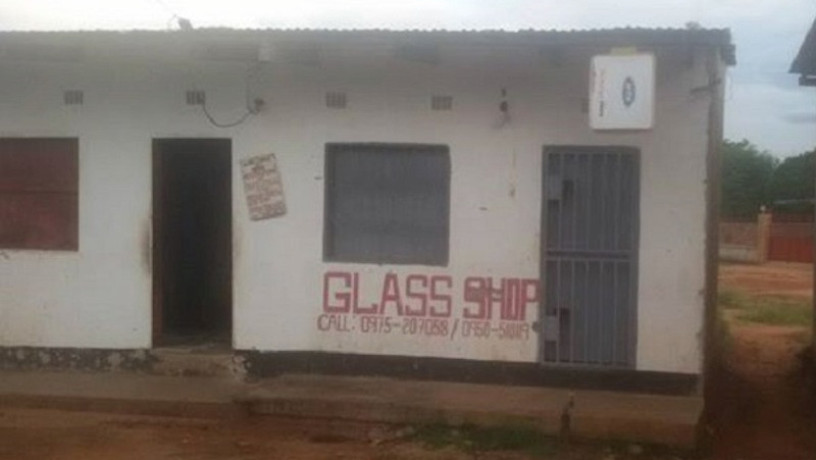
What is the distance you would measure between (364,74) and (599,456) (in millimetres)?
3954

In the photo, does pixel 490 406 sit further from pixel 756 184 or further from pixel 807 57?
pixel 756 184

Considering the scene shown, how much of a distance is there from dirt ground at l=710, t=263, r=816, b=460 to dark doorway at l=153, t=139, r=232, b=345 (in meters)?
5.05

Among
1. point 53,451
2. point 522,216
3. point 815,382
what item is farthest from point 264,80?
point 815,382

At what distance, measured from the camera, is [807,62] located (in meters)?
14.2

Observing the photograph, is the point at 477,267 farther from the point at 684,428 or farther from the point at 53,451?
the point at 53,451

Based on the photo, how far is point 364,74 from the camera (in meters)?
10.9

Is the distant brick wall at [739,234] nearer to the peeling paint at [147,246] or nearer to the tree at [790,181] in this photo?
the tree at [790,181]

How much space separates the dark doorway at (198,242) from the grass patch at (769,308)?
9220 mm

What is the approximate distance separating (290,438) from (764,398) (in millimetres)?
5115

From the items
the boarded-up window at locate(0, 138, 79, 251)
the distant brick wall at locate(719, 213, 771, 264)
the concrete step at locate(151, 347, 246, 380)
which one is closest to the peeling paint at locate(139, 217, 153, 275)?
the boarded-up window at locate(0, 138, 79, 251)

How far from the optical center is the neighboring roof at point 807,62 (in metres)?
13.4

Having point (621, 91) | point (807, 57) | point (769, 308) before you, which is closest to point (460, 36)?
point (621, 91)

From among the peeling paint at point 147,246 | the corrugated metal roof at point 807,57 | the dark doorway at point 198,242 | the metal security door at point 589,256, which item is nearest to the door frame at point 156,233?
the peeling paint at point 147,246

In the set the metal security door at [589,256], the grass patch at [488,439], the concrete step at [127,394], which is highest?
the metal security door at [589,256]
